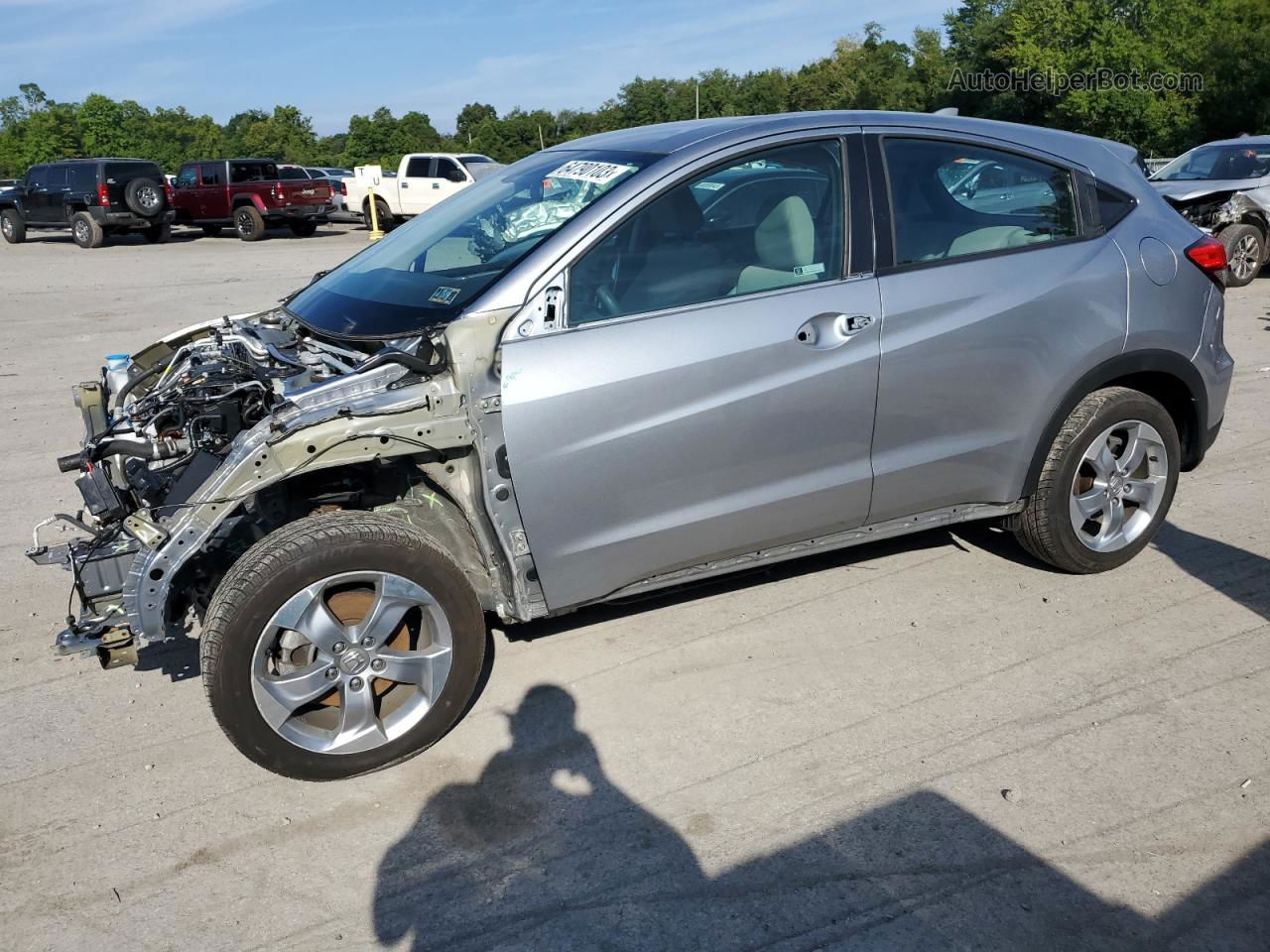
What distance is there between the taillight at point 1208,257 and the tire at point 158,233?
77.2 ft

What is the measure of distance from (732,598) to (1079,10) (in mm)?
48969

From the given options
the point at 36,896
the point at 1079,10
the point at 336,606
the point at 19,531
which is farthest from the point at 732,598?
the point at 1079,10

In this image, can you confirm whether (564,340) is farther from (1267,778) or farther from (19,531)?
(19,531)

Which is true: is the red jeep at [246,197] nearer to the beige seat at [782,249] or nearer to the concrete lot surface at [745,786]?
the concrete lot surface at [745,786]

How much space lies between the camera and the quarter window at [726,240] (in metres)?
3.60

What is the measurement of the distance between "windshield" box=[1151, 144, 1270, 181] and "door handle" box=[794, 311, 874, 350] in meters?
11.3

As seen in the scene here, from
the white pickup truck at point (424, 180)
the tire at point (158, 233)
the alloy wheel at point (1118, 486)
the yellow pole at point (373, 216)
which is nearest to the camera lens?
the alloy wheel at point (1118, 486)

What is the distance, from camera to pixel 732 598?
4617 millimetres

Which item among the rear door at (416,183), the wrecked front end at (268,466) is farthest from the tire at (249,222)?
the wrecked front end at (268,466)

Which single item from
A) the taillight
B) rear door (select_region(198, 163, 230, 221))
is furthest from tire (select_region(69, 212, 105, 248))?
the taillight

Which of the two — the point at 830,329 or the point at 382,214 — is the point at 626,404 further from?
the point at 382,214

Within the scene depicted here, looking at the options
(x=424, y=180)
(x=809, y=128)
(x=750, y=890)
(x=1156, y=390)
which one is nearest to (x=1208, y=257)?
(x=1156, y=390)

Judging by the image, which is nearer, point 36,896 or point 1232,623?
point 36,896

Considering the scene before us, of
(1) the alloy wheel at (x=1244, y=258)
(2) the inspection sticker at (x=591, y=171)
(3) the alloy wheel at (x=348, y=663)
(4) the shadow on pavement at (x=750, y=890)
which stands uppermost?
(2) the inspection sticker at (x=591, y=171)
